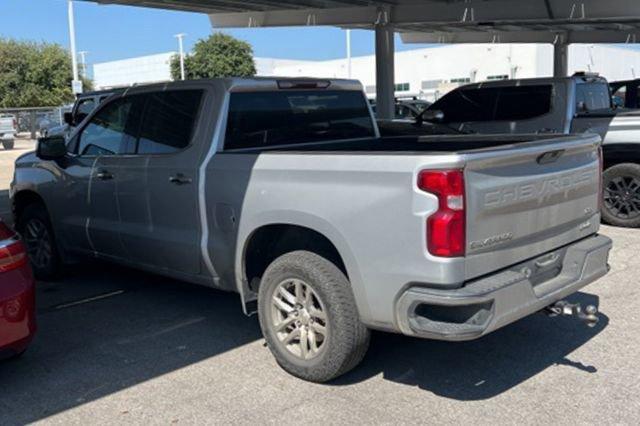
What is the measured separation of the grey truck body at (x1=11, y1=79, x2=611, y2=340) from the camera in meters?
3.59

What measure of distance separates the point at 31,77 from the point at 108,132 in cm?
4884

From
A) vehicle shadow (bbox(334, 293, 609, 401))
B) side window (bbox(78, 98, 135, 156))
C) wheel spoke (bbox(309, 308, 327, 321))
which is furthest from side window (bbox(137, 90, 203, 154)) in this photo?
vehicle shadow (bbox(334, 293, 609, 401))

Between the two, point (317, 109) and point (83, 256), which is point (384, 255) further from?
point (83, 256)

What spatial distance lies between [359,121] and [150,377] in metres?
2.85

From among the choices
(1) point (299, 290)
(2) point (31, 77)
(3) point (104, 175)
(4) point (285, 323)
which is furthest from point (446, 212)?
(2) point (31, 77)

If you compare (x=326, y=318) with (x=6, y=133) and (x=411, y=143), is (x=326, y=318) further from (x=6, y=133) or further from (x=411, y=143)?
(x=6, y=133)

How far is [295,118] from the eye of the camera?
543cm

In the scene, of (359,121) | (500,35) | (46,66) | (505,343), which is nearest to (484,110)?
(359,121)

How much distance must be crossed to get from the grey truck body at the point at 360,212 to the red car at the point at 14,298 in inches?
44.4

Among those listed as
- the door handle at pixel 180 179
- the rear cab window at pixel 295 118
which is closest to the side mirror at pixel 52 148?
the door handle at pixel 180 179

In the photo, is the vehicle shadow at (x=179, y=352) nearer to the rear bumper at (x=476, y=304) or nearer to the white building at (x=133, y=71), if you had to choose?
the rear bumper at (x=476, y=304)

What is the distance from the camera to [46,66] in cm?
5019

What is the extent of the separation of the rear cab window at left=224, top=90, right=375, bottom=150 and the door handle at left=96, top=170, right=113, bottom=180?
51.6 inches

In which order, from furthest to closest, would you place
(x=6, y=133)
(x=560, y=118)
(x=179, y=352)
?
(x=6, y=133) < (x=560, y=118) < (x=179, y=352)
